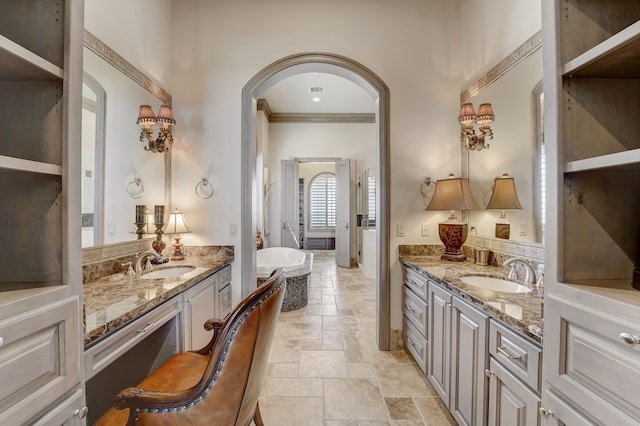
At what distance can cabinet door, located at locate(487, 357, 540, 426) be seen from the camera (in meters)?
1.16

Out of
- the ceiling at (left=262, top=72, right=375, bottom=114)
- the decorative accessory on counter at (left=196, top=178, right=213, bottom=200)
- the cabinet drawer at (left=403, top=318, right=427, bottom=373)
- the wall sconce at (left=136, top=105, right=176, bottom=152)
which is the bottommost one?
the cabinet drawer at (left=403, top=318, right=427, bottom=373)

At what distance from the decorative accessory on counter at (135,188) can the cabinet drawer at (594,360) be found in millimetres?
2792

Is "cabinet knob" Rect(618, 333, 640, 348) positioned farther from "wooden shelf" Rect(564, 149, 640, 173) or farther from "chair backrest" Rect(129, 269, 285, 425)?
"chair backrest" Rect(129, 269, 285, 425)

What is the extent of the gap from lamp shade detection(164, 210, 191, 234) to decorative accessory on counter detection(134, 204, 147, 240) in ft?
0.70

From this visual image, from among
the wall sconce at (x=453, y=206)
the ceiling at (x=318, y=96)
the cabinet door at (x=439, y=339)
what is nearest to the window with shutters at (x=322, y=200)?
the ceiling at (x=318, y=96)

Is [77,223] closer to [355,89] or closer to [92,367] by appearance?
[92,367]

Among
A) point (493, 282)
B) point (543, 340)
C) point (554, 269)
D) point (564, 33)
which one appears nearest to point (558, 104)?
point (564, 33)

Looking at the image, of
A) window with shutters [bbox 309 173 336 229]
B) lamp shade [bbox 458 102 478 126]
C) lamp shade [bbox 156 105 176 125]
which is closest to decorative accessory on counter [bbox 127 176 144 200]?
lamp shade [bbox 156 105 176 125]

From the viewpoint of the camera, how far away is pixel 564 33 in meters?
1.01

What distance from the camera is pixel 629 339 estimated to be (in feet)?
2.43

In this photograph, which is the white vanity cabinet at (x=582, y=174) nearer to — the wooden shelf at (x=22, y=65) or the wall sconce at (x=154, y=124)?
the wooden shelf at (x=22, y=65)

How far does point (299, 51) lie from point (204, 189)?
1.72 m

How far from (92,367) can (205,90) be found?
2.59 metres

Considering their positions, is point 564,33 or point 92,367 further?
point 92,367
